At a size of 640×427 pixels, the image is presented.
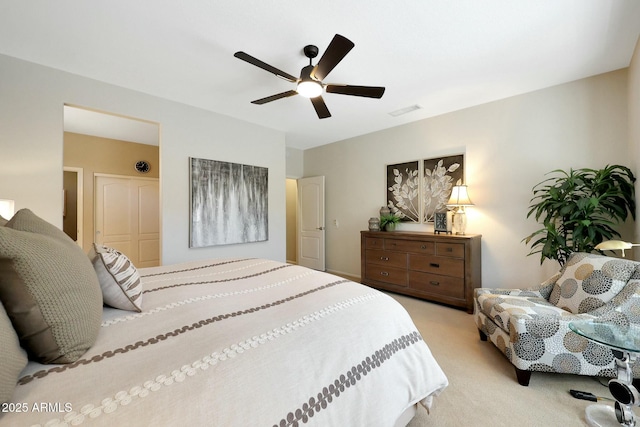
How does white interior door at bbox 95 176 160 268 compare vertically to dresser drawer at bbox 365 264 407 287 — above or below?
above

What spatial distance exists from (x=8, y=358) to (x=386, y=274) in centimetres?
374

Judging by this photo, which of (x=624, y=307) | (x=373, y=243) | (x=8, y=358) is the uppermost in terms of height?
(x=8, y=358)

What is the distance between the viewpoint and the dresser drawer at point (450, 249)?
3.17 m

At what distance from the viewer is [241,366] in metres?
0.78

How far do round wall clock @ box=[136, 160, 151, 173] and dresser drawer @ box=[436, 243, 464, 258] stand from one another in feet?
17.6

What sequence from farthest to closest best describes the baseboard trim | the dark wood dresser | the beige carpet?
the baseboard trim
the dark wood dresser
the beige carpet

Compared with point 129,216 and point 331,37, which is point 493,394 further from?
point 129,216

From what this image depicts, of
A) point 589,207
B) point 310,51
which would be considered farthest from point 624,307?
point 310,51

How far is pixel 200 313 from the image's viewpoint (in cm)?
109

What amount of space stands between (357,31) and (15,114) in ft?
10.6

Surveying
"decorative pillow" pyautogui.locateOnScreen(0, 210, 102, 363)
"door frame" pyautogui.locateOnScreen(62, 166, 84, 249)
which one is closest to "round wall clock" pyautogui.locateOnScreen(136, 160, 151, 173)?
"door frame" pyautogui.locateOnScreen(62, 166, 84, 249)

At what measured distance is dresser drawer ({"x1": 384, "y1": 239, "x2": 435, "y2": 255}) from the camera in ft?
11.3

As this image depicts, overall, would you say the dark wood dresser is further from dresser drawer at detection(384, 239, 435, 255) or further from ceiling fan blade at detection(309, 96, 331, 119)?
ceiling fan blade at detection(309, 96, 331, 119)

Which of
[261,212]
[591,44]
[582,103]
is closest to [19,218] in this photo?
[261,212]
